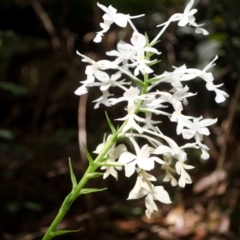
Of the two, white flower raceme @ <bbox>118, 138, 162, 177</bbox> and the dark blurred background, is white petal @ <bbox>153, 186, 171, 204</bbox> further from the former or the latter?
the dark blurred background

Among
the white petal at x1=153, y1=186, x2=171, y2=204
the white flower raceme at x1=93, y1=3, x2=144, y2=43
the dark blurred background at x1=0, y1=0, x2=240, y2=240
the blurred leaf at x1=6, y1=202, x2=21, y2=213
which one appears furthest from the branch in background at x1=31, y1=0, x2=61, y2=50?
the white petal at x1=153, y1=186, x2=171, y2=204

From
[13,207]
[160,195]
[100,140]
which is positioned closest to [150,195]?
[160,195]

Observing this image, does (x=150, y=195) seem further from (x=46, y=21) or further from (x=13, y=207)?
(x=46, y=21)

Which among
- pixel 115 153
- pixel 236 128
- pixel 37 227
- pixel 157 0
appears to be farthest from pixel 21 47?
pixel 115 153

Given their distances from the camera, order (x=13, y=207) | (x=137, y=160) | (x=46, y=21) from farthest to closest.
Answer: (x=46, y=21) < (x=13, y=207) < (x=137, y=160)

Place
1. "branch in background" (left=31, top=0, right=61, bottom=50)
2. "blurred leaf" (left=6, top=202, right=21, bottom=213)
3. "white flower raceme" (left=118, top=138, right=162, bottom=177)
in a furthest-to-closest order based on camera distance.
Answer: "branch in background" (left=31, top=0, right=61, bottom=50) < "blurred leaf" (left=6, top=202, right=21, bottom=213) < "white flower raceme" (left=118, top=138, right=162, bottom=177)

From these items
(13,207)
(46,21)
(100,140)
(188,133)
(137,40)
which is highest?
(46,21)

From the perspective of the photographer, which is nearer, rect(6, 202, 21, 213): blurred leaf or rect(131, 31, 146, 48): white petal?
rect(131, 31, 146, 48): white petal

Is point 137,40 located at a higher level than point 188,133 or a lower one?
higher

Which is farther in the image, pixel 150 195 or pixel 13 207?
pixel 13 207
